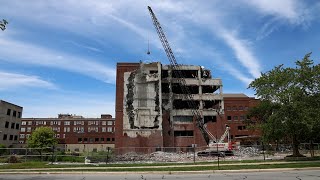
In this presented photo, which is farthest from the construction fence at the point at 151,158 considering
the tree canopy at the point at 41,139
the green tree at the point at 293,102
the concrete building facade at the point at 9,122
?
the concrete building facade at the point at 9,122

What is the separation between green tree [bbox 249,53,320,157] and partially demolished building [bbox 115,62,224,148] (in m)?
43.5

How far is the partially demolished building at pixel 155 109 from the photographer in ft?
259

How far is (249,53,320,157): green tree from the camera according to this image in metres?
34.0

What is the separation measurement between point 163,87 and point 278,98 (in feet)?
170

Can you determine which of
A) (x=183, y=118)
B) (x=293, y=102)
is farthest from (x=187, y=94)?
(x=293, y=102)

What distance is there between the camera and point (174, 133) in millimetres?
81688

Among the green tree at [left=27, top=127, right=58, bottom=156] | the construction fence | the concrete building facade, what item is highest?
the concrete building facade

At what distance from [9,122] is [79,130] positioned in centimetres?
4760

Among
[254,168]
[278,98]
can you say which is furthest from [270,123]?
[254,168]

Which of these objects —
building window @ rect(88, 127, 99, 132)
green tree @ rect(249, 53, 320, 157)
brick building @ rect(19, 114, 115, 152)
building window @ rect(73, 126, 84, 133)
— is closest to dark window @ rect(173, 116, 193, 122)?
green tree @ rect(249, 53, 320, 157)

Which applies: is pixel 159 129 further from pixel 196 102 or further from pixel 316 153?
pixel 316 153

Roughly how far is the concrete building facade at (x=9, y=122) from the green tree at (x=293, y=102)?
74.4 meters

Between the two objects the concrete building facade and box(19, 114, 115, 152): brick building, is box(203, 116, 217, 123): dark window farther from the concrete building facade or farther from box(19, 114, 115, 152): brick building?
box(19, 114, 115, 152): brick building

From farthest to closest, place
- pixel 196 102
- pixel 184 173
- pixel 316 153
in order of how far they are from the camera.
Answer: pixel 196 102 < pixel 316 153 < pixel 184 173
